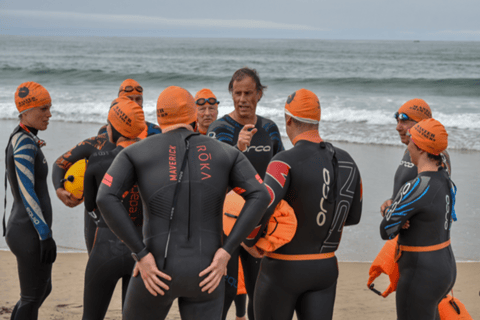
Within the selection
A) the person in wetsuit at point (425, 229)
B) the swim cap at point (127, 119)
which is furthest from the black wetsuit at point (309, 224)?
the swim cap at point (127, 119)

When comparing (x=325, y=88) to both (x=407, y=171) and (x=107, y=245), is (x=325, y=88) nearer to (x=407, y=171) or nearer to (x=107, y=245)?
(x=407, y=171)

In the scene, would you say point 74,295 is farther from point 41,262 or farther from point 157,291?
point 157,291

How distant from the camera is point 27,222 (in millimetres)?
3730

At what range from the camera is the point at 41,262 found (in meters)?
3.71

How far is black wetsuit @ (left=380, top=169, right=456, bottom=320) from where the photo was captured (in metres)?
3.36

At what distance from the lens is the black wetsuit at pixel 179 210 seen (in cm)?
252

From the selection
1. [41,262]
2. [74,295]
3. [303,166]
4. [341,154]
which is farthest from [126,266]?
[74,295]

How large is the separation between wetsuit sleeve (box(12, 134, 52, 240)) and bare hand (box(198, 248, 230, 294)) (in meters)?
1.71

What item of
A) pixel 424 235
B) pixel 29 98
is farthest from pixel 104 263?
pixel 424 235

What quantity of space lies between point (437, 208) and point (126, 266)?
2173 mm

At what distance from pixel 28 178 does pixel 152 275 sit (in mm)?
1678

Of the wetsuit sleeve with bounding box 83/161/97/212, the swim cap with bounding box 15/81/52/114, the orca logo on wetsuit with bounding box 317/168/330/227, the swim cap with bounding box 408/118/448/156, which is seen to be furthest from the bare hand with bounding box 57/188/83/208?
the swim cap with bounding box 408/118/448/156

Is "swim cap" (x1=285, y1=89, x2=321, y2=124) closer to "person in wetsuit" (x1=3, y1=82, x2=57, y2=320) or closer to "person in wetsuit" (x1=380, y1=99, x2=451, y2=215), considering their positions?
"person in wetsuit" (x1=380, y1=99, x2=451, y2=215)

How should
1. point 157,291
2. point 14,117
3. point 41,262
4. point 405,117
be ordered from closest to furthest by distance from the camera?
1. point 157,291
2. point 41,262
3. point 405,117
4. point 14,117
